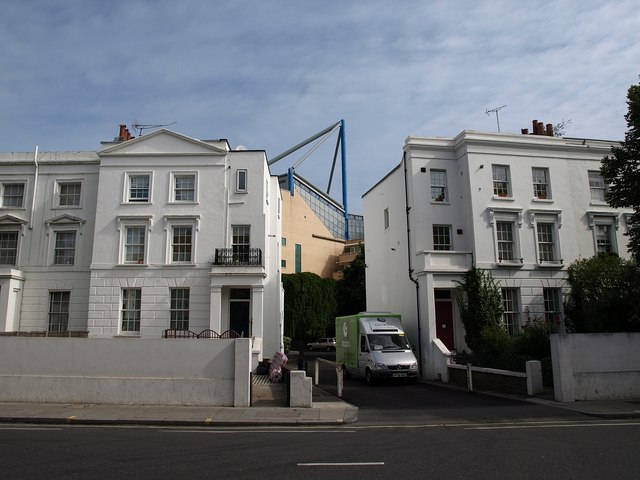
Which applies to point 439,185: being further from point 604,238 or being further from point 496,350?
point 496,350

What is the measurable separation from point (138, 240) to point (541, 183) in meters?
20.8

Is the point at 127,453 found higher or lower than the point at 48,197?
lower

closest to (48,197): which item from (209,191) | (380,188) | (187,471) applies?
(209,191)

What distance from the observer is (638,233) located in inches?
689

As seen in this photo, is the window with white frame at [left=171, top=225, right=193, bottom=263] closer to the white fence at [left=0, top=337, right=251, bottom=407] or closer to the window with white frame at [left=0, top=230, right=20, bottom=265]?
the window with white frame at [left=0, top=230, right=20, bottom=265]

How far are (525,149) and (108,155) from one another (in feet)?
70.1

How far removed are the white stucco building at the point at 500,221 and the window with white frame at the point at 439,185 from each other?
0.05m

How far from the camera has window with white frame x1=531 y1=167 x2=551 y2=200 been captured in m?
25.8

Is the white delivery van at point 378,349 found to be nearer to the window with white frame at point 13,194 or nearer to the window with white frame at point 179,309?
the window with white frame at point 179,309

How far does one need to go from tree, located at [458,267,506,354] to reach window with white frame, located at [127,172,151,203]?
16.2 metres

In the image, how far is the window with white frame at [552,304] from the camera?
24378 mm

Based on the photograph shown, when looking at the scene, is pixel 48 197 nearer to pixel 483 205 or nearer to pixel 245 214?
pixel 245 214

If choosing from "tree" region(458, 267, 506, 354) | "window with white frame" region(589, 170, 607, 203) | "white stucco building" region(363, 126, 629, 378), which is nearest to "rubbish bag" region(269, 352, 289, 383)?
"white stucco building" region(363, 126, 629, 378)

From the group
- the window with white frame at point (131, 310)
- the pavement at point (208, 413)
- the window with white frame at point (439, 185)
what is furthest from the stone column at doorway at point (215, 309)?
the window with white frame at point (439, 185)
